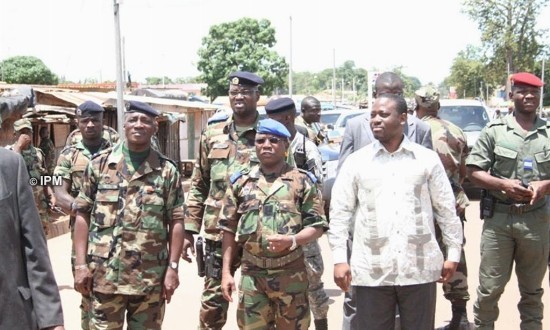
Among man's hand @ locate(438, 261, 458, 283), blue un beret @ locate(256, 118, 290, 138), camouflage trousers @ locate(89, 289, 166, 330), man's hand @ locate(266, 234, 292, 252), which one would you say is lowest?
camouflage trousers @ locate(89, 289, 166, 330)

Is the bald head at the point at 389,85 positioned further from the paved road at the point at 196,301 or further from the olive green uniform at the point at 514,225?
the paved road at the point at 196,301

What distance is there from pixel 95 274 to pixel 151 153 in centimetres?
80

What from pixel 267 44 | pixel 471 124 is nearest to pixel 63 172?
pixel 471 124

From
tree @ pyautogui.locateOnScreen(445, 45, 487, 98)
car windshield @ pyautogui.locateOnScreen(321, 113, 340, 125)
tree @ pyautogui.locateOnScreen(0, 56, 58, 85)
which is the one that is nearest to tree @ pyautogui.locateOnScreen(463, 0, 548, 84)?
car windshield @ pyautogui.locateOnScreen(321, 113, 340, 125)

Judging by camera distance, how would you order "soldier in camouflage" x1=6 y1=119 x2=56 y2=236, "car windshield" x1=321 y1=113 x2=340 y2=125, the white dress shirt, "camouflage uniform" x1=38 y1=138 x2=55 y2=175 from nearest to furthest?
the white dress shirt < "soldier in camouflage" x1=6 y1=119 x2=56 y2=236 < "camouflage uniform" x1=38 y1=138 x2=55 y2=175 < "car windshield" x1=321 y1=113 x2=340 y2=125

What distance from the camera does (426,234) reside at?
3850 mm

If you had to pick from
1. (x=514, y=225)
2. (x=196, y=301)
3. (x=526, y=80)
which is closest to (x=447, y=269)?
(x=514, y=225)

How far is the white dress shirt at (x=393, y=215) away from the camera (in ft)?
12.5

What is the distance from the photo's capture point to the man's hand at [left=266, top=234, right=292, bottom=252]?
159 inches

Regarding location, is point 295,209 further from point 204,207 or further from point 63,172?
point 63,172

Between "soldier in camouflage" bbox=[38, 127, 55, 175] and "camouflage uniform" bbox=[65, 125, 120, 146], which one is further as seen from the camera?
"soldier in camouflage" bbox=[38, 127, 55, 175]

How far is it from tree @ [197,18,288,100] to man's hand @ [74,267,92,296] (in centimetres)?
4179

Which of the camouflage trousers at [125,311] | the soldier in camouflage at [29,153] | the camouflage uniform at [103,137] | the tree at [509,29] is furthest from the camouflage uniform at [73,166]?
the tree at [509,29]

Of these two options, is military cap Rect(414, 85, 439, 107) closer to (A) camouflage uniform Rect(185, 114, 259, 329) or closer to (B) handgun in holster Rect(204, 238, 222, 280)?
(A) camouflage uniform Rect(185, 114, 259, 329)
